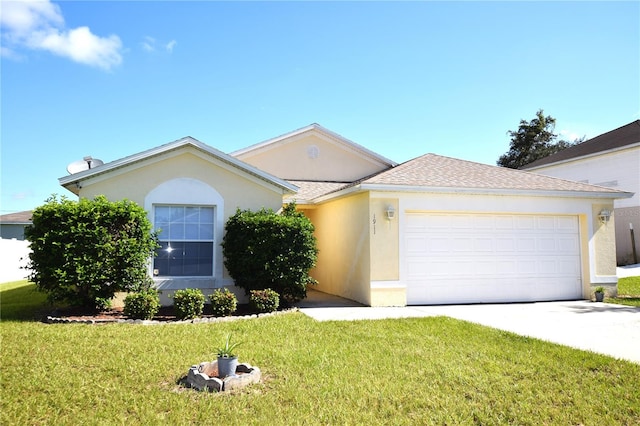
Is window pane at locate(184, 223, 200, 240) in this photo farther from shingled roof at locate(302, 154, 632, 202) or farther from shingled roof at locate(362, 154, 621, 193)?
shingled roof at locate(362, 154, 621, 193)

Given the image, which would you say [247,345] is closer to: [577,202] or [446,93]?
[577,202]

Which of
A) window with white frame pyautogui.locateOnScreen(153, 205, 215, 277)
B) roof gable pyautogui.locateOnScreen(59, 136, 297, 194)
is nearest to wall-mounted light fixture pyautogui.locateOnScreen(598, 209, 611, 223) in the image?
roof gable pyautogui.locateOnScreen(59, 136, 297, 194)

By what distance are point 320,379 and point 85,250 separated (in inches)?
271

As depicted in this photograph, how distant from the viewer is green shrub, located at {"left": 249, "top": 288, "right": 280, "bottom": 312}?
1024cm

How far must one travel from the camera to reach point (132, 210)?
33.5 feet

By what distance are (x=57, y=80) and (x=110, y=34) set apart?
2.24m

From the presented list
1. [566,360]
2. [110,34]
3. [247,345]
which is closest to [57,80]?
[110,34]

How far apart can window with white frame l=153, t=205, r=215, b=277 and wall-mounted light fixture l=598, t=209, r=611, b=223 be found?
11.9 m

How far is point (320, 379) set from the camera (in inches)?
215

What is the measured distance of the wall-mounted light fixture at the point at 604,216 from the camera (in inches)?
515

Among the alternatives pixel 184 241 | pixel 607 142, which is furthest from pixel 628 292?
pixel 184 241

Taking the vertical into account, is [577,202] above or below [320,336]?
above

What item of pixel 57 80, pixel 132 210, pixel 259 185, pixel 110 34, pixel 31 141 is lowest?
pixel 132 210

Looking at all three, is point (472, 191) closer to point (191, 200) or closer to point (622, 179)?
point (191, 200)
